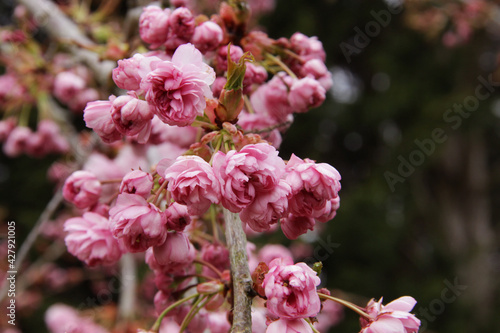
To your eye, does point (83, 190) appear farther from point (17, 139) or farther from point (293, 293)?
point (17, 139)

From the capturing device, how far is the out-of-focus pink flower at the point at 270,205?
49cm

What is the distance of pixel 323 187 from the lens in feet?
1.66

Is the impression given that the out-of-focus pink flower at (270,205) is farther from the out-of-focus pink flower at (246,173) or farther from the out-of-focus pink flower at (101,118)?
the out-of-focus pink flower at (101,118)

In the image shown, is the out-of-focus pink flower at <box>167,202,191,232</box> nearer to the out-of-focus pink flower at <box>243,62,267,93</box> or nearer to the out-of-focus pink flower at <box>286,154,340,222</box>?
the out-of-focus pink flower at <box>286,154,340,222</box>

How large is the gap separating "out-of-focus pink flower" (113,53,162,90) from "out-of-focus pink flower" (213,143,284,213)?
155 mm

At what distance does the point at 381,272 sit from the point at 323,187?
433 centimetres

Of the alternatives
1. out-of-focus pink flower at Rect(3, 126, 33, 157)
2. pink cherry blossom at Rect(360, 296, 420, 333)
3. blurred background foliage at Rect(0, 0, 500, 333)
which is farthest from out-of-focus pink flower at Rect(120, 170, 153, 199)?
blurred background foliage at Rect(0, 0, 500, 333)

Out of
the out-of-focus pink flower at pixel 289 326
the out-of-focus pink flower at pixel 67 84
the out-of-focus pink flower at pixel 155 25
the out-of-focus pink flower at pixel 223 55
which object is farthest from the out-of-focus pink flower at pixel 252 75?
the out-of-focus pink flower at pixel 67 84

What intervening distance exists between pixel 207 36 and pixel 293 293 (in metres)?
0.45

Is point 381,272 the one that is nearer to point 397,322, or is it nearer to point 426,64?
point 426,64

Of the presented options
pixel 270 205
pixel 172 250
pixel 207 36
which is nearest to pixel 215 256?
pixel 172 250

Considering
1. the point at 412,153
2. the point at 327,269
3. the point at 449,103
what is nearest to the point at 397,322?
the point at 327,269

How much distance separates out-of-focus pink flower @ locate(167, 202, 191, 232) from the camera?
0.56 m

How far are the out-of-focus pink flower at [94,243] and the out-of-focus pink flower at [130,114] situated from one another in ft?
0.62
